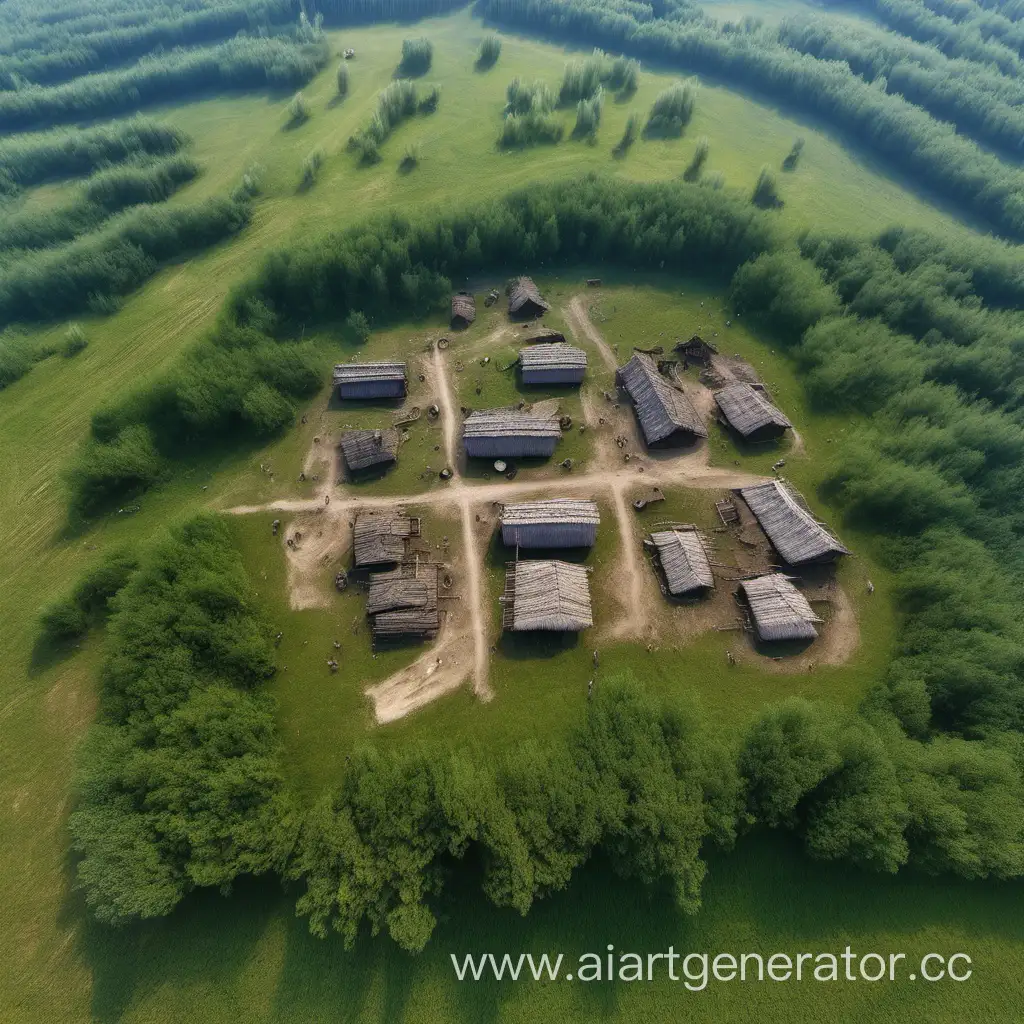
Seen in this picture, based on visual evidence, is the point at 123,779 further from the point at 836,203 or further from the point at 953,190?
the point at 953,190

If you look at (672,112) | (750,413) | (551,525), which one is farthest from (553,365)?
(672,112)

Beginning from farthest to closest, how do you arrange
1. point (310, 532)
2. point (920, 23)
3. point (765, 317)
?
point (920, 23) → point (765, 317) → point (310, 532)

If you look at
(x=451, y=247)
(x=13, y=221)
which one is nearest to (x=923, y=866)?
(x=451, y=247)

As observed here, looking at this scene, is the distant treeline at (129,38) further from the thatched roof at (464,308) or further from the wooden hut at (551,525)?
the wooden hut at (551,525)

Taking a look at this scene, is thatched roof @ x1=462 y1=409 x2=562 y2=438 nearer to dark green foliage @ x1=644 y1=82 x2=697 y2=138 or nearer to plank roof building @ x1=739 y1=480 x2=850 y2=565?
plank roof building @ x1=739 y1=480 x2=850 y2=565

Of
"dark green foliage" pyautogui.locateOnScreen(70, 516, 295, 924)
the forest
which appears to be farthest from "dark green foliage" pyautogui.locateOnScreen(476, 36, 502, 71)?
"dark green foliage" pyautogui.locateOnScreen(70, 516, 295, 924)

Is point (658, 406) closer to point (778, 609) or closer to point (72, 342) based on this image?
point (778, 609)
